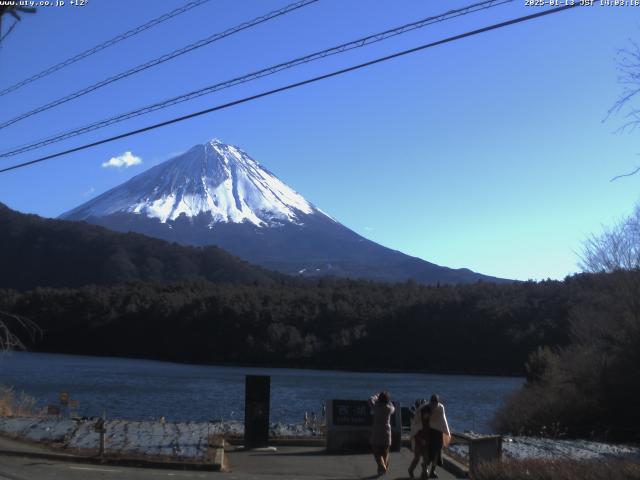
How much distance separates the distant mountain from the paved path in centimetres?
13745

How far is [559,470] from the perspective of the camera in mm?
9961

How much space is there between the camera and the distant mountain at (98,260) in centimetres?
15675

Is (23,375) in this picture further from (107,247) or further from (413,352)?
(107,247)

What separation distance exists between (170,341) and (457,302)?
36.1m

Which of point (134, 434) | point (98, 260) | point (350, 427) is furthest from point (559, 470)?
point (98, 260)

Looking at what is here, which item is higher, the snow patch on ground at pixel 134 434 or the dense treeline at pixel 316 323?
the dense treeline at pixel 316 323

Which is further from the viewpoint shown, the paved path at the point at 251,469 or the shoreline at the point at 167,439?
the shoreline at the point at 167,439

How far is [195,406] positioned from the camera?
118 feet

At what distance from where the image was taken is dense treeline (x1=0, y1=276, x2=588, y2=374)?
87.5 m

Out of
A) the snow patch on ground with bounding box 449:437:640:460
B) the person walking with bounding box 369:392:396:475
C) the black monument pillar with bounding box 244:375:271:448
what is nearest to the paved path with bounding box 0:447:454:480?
the person walking with bounding box 369:392:396:475

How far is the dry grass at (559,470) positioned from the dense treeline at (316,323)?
68.9 metres

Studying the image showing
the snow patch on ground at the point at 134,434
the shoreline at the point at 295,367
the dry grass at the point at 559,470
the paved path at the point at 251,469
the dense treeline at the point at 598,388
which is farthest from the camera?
the shoreline at the point at 295,367

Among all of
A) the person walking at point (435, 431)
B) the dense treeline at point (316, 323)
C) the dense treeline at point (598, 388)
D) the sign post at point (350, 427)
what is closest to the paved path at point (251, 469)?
the sign post at point (350, 427)

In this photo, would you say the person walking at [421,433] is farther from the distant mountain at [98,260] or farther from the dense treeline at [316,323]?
the distant mountain at [98,260]
